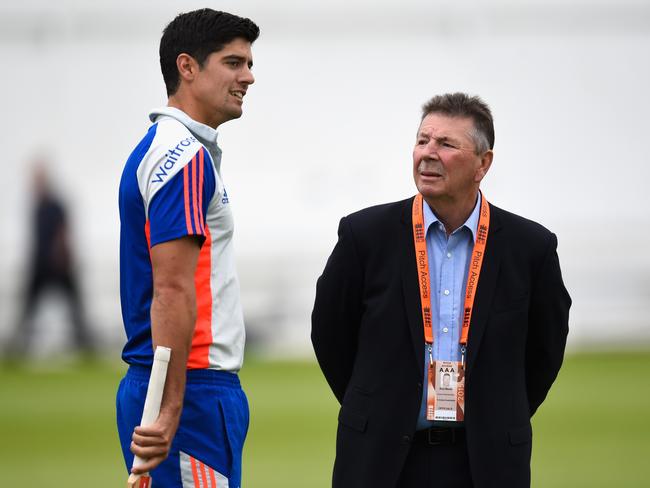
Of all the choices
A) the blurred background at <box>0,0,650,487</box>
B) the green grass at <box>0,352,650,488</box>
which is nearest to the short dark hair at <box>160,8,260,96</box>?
the green grass at <box>0,352,650,488</box>

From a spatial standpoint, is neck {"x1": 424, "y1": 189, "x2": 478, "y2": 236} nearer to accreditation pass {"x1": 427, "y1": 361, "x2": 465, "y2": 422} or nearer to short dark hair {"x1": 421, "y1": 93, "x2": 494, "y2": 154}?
short dark hair {"x1": 421, "y1": 93, "x2": 494, "y2": 154}

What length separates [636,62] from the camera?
872 inches

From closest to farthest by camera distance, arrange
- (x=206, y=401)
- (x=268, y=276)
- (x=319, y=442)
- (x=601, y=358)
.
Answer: (x=206, y=401)
(x=319, y=442)
(x=601, y=358)
(x=268, y=276)

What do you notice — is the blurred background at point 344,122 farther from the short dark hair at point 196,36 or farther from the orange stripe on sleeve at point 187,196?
the orange stripe on sleeve at point 187,196

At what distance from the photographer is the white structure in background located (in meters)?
21.2

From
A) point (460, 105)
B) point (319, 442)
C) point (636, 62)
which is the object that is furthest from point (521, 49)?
point (460, 105)

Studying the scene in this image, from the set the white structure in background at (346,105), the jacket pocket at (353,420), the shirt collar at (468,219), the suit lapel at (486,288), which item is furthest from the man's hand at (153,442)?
the white structure in background at (346,105)

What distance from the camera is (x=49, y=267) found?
1606cm

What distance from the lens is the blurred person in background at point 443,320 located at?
14.8ft

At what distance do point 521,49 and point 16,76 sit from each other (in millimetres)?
8289

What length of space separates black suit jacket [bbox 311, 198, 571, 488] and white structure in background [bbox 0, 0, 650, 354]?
1547 centimetres

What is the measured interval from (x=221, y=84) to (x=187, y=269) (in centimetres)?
69

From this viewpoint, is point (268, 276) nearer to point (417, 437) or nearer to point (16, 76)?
point (16, 76)

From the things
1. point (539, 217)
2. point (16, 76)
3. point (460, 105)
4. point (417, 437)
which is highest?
point (16, 76)
